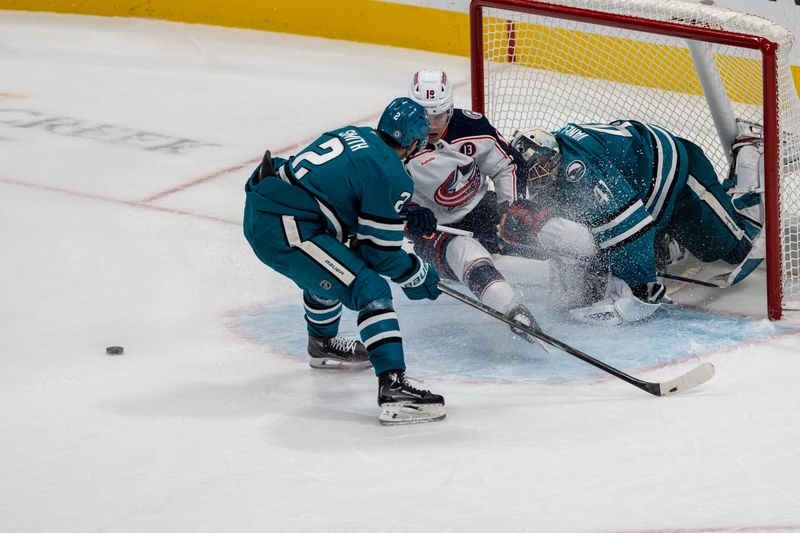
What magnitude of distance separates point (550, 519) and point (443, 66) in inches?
171

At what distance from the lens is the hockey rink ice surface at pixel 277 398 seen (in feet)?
9.07

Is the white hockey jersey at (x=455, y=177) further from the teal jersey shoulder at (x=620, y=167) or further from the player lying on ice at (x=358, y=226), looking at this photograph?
the player lying on ice at (x=358, y=226)

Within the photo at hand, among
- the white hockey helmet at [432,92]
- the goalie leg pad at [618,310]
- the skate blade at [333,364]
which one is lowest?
the skate blade at [333,364]

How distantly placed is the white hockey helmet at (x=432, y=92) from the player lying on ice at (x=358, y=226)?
0.47 metres

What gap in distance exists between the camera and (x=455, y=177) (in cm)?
396

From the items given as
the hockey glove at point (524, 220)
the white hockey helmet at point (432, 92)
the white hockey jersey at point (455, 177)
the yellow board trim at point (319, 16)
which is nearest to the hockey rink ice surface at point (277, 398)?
the hockey glove at point (524, 220)

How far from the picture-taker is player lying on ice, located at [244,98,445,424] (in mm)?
3211

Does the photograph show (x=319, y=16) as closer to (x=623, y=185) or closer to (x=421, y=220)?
(x=623, y=185)

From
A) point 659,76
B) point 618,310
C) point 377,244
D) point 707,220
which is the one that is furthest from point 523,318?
point 659,76

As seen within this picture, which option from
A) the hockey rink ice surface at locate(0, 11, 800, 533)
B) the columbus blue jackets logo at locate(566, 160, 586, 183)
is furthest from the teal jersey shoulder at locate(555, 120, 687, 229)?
the hockey rink ice surface at locate(0, 11, 800, 533)

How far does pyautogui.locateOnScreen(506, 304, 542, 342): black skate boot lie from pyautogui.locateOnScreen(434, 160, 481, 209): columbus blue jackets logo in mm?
453

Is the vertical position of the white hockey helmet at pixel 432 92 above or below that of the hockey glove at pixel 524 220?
above

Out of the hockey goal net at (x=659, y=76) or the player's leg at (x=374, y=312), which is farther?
the hockey goal net at (x=659, y=76)

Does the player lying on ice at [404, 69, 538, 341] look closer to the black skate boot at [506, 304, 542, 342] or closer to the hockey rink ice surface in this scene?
the black skate boot at [506, 304, 542, 342]
